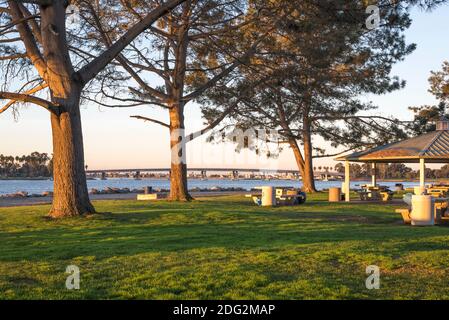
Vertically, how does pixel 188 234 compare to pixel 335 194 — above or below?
below

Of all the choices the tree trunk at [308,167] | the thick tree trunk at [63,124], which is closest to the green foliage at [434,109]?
the tree trunk at [308,167]

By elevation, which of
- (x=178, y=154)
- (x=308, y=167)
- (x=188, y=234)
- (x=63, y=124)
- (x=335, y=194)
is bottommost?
(x=188, y=234)

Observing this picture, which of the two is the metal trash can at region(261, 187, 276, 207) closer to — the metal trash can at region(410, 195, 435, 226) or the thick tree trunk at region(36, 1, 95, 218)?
the metal trash can at region(410, 195, 435, 226)

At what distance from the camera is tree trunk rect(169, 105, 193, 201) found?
2227cm

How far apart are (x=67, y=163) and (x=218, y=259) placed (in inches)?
286

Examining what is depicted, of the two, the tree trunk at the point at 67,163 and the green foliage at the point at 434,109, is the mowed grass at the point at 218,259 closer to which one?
the tree trunk at the point at 67,163

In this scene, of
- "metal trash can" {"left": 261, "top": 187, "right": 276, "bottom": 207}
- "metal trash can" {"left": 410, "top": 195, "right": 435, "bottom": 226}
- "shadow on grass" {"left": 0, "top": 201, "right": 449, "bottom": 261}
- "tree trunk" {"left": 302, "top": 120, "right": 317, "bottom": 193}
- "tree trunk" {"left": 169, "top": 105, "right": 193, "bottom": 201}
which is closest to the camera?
"shadow on grass" {"left": 0, "top": 201, "right": 449, "bottom": 261}

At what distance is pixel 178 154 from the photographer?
22344 mm

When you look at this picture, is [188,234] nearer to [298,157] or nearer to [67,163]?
[67,163]

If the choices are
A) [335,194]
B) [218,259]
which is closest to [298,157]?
[335,194]

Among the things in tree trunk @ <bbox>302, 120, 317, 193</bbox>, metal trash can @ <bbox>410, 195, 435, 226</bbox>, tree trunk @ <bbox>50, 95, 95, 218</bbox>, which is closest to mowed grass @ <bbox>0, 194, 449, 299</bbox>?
tree trunk @ <bbox>50, 95, 95, 218</bbox>

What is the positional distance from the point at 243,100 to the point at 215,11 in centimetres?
420

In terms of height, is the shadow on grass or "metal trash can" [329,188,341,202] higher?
"metal trash can" [329,188,341,202]

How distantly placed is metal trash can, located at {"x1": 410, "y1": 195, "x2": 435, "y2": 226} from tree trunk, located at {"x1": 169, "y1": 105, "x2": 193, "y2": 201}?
10.8 meters
